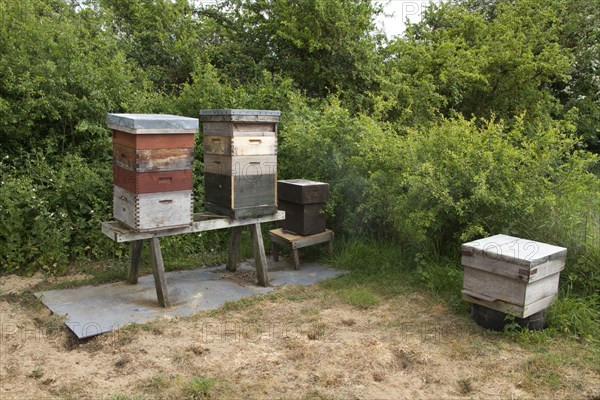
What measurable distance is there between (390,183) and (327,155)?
3.17ft

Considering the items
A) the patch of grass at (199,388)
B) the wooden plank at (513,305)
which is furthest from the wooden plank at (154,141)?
the wooden plank at (513,305)

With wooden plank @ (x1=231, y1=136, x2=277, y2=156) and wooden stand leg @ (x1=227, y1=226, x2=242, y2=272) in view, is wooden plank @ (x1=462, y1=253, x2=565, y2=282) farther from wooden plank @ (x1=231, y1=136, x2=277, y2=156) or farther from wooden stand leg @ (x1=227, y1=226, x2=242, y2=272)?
wooden stand leg @ (x1=227, y1=226, x2=242, y2=272)

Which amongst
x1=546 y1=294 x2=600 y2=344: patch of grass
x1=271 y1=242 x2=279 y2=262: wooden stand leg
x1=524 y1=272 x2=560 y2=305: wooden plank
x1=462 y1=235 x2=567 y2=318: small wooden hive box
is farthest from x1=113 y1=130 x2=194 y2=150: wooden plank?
x1=546 y1=294 x2=600 y2=344: patch of grass

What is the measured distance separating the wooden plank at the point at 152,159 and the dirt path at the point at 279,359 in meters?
1.29

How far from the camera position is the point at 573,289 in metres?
4.73

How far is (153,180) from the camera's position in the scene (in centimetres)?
451

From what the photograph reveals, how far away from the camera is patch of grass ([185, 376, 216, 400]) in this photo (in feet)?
10.7

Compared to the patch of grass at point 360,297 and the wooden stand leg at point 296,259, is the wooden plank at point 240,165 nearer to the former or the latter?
the wooden stand leg at point 296,259

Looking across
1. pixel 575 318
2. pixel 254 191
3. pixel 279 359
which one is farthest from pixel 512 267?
pixel 254 191

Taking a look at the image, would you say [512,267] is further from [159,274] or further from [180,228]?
[159,274]

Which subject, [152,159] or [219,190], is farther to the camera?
[219,190]

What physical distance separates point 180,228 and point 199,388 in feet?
6.00

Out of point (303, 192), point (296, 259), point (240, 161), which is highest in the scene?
point (240, 161)

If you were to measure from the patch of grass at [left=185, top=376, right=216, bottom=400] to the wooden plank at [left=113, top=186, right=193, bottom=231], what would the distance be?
5.36 ft
